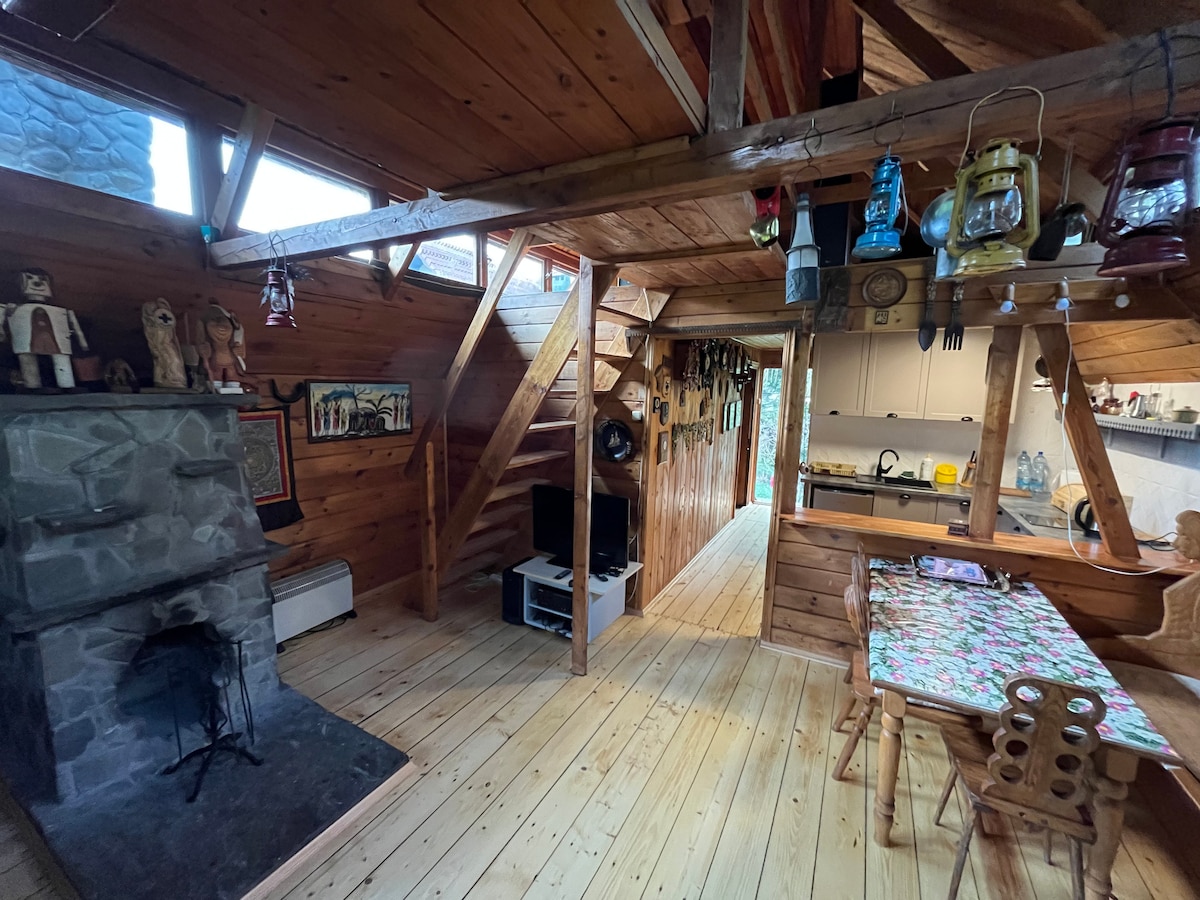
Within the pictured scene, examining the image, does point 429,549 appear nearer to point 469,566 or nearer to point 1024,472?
point 469,566

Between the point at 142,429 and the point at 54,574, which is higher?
the point at 142,429

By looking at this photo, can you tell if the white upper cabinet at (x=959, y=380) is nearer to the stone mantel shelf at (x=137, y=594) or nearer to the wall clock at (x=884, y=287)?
the wall clock at (x=884, y=287)

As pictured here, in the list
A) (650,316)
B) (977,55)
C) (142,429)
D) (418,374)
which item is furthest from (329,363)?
(977,55)

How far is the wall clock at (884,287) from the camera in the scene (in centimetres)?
256

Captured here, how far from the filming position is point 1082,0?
117cm

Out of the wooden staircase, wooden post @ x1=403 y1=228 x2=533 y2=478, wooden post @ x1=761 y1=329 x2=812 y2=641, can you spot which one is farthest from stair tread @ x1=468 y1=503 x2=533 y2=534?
wooden post @ x1=761 y1=329 x2=812 y2=641

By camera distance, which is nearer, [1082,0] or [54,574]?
[1082,0]

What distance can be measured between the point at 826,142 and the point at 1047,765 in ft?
5.81

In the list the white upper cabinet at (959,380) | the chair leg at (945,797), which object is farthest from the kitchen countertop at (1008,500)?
the chair leg at (945,797)

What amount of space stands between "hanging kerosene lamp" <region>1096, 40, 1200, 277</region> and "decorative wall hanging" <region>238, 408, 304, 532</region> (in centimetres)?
347

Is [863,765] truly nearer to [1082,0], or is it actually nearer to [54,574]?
[1082,0]

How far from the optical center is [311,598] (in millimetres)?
3008

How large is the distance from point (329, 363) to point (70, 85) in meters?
1.51

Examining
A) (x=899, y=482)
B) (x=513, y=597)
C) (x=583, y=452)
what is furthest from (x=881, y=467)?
(x=513, y=597)
